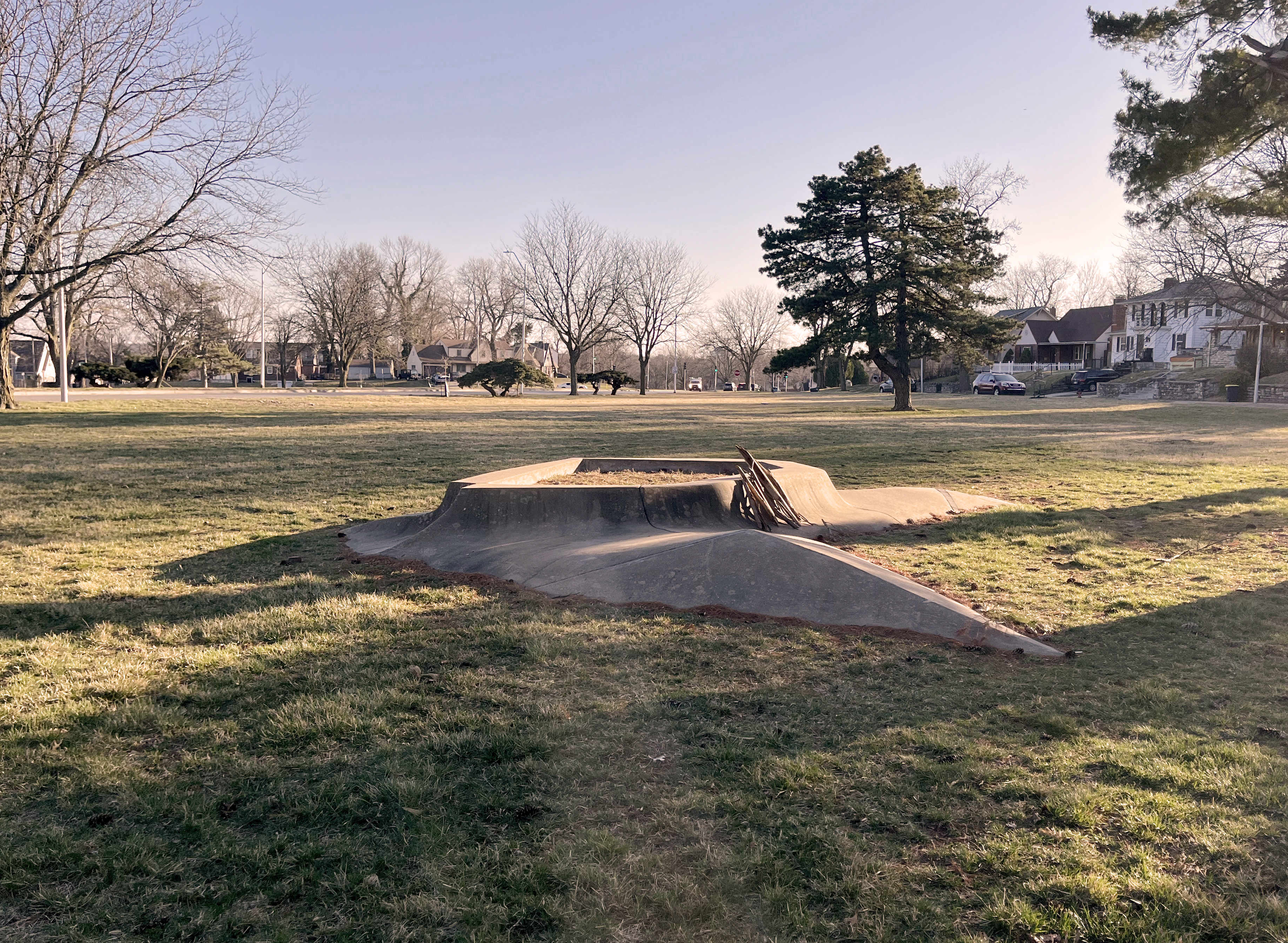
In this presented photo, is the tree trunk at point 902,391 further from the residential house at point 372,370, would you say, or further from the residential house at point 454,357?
the residential house at point 454,357

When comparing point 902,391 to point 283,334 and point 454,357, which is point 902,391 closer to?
point 283,334

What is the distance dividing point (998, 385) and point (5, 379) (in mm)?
53009

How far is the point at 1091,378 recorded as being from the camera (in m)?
55.5

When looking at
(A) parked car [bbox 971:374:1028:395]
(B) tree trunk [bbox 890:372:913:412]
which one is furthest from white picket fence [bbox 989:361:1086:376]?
(B) tree trunk [bbox 890:372:913:412]

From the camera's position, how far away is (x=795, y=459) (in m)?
16.4

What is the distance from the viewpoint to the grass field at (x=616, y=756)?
9.02 feet

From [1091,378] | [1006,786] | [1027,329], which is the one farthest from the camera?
[1027,329]

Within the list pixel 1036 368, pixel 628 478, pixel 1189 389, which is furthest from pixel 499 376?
pixel 1036 368

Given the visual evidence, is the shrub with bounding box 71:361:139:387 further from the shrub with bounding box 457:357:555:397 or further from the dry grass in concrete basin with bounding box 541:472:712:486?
the dry grass in concrete basin with bounding box 541:472:712:486

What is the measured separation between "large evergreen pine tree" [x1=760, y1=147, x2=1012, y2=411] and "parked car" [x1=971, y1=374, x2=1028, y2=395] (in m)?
23.4

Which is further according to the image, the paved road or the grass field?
the paved road

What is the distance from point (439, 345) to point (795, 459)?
106 metres

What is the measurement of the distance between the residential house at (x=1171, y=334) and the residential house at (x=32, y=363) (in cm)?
6999

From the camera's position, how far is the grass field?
275 centimetres
